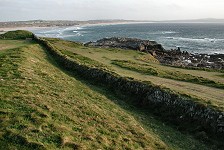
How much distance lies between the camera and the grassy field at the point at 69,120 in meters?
15.9

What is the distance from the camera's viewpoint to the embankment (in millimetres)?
21062

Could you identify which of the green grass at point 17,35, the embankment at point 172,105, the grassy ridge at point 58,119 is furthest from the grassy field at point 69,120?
the green grass at point 17,35

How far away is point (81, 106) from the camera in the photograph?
23078 millimetres

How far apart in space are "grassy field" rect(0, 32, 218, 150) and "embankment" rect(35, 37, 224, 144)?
980mm

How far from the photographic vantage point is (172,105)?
976 inches

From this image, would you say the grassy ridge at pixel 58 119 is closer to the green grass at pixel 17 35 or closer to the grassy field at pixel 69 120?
the grassy field at pixel 69 120

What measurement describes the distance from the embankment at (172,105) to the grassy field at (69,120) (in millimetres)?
980

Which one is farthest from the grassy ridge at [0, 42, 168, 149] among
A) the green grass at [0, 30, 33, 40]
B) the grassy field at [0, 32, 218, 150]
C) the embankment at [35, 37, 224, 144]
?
the green grass at [0, 30, 33, 40]

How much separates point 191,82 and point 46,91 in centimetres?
1568

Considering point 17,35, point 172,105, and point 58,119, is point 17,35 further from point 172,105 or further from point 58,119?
point 58,119

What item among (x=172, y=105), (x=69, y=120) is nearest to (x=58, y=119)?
(x=69, y=120)

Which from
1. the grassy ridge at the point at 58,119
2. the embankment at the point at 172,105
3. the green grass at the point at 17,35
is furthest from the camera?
the green grass at the point at 17,35

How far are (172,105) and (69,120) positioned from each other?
938cm

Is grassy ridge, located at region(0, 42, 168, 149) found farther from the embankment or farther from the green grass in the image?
the green grass
